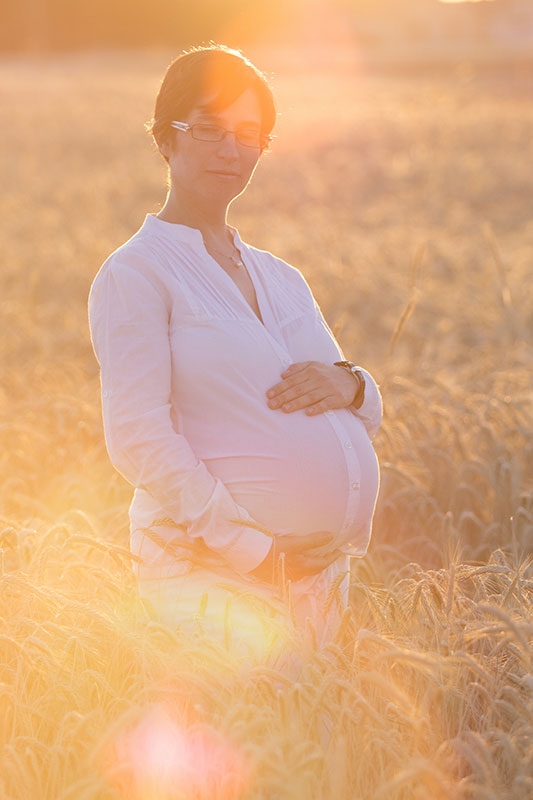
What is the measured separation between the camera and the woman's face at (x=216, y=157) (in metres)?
2.67

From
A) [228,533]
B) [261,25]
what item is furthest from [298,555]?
[261,25]

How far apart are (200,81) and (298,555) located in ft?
4.04

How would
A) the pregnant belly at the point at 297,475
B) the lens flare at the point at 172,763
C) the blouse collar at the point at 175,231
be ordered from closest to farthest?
the lens flare at the point at 172,763
the pregnant belly at the point at 297,475
the blouse collar at the point at 175,231

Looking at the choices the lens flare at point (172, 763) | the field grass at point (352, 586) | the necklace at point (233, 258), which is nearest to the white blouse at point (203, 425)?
the necklace at point (233, 258)

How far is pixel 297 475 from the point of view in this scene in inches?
103

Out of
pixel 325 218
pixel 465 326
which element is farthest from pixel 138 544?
pixel 325 218

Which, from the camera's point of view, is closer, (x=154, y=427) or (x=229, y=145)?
(x=154, y=427)

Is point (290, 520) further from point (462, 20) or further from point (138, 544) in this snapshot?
point (462, 20)

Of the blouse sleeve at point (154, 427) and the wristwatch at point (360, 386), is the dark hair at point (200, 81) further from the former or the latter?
the wristwatch at point (360, 386)

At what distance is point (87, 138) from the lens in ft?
58.1

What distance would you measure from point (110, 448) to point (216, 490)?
308 millimetres

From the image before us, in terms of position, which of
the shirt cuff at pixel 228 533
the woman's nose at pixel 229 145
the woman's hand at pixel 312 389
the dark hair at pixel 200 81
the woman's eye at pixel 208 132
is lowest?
the shirt cuff at pixel 228 533

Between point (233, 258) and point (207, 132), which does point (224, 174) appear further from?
point (233, 258)

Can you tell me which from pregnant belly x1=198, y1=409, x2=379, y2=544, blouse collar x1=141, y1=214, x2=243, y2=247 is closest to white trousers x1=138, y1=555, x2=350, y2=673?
pregnant belly x1=198, y1=409, x2=379, y2=544
